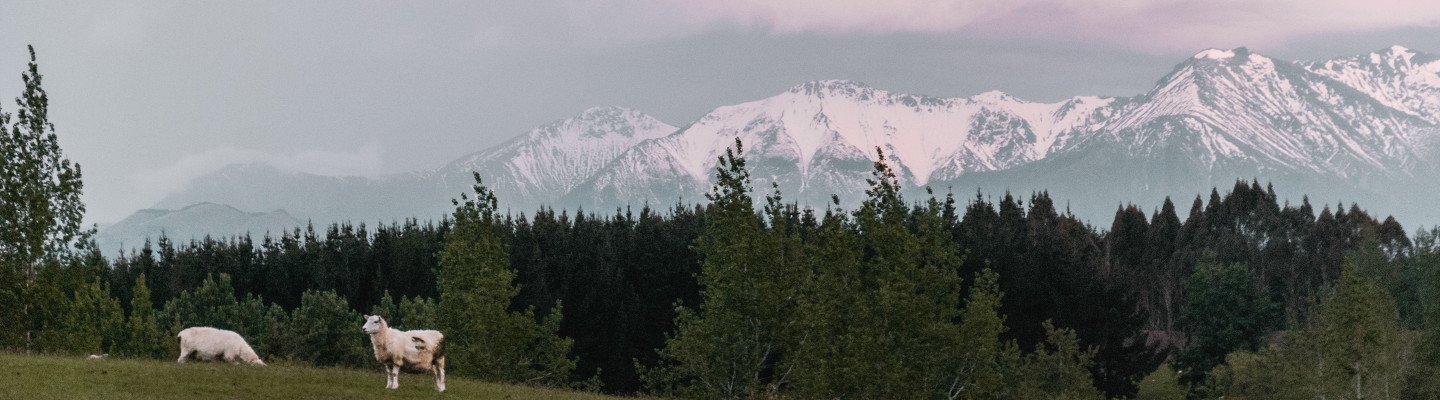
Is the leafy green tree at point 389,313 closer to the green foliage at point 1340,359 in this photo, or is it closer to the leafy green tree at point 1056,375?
the leafy green tree at point 1056,375

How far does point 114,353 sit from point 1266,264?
14623 centimetres

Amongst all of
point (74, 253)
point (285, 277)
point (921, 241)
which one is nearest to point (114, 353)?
point (74, 253)

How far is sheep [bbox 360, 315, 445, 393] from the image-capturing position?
45.8 meters

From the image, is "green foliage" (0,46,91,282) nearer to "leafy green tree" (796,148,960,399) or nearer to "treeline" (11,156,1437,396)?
"treeline" (11,156,1437,396)

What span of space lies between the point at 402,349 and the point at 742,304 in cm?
2883

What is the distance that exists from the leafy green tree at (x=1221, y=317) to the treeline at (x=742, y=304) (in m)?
0.30

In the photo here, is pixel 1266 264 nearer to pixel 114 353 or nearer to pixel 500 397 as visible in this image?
pixel 114 353

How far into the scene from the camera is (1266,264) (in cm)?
18788

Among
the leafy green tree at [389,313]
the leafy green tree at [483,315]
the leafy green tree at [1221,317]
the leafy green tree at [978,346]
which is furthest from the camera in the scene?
the leafy green tree at [1221,317]

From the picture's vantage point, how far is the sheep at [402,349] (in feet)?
150

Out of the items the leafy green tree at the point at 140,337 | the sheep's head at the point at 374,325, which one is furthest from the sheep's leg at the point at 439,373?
the leafy green tree at the point at 140,337

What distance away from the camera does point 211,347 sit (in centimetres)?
4862

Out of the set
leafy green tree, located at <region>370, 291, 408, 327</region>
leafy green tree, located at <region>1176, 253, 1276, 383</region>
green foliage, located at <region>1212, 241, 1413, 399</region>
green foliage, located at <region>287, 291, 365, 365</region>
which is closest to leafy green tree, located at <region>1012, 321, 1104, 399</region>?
green foliage, located at <region>1212, 241, 1413, 399</region>

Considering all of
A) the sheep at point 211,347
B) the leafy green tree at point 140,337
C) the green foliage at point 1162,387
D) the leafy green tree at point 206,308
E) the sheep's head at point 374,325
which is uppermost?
the leafy green tree at point 206,308
